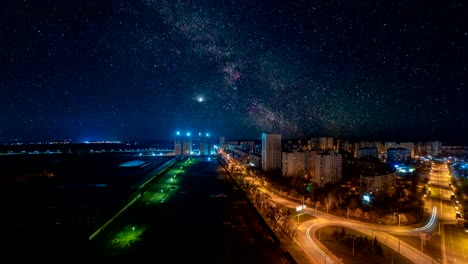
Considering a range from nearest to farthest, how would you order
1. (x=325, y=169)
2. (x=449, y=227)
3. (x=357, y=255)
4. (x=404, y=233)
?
(x=357, y=255), (x=404, y=233), (x=449, y=227), (x=325, y=169)

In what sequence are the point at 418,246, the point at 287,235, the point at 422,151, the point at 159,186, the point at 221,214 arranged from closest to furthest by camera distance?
1. the point at 418,246
2. the point at 287,235
3. the point at 221,214
4. the point at 159,186
5. the point at 422,151

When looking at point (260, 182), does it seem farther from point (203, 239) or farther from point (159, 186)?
point (203, 239)

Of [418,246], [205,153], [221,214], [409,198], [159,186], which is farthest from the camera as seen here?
[205,153]

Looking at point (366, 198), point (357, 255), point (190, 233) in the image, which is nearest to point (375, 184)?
point (366, 198)

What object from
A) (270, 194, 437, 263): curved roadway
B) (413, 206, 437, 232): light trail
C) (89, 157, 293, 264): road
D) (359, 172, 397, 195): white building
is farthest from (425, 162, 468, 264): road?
(89, 157, 293, 264): road

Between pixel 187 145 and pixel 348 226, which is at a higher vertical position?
pixel 187 145

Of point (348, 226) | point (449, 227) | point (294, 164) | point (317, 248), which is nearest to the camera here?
point (317, 248)

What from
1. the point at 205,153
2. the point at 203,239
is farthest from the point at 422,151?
the point at 203,239

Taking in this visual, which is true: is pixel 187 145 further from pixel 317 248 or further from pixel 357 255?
pixel 357 255

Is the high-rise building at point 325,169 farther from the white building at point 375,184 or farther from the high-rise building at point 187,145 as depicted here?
the high-rise building at point 187,145
